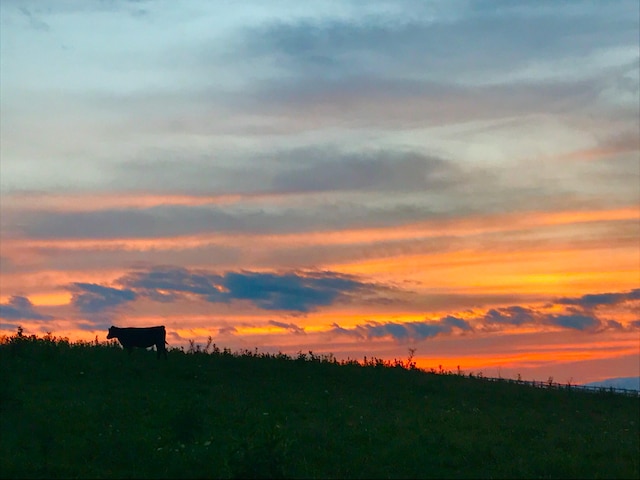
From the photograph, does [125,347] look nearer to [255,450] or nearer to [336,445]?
[336,445]

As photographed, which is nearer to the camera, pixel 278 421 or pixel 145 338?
pixel 278 421

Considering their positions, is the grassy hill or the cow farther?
the cow

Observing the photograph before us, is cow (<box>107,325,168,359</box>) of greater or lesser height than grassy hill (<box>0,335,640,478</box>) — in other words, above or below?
above

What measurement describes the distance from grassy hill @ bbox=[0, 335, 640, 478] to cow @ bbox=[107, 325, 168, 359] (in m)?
0.50

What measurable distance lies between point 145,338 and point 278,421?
45.0ft

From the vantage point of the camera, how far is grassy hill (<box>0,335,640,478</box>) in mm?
22781

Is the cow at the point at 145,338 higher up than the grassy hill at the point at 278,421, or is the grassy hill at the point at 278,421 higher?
the cow at the point at 145,338

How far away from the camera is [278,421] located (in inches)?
1078

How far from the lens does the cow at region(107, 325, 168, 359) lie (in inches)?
1534

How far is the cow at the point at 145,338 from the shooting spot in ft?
128

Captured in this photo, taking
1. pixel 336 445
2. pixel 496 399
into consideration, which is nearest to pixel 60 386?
pixel 336 445

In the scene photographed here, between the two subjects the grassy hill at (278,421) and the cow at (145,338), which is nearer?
the grassy hill at (278,421)

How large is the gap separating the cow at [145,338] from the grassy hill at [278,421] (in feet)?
1.64

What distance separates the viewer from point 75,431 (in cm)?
2533
